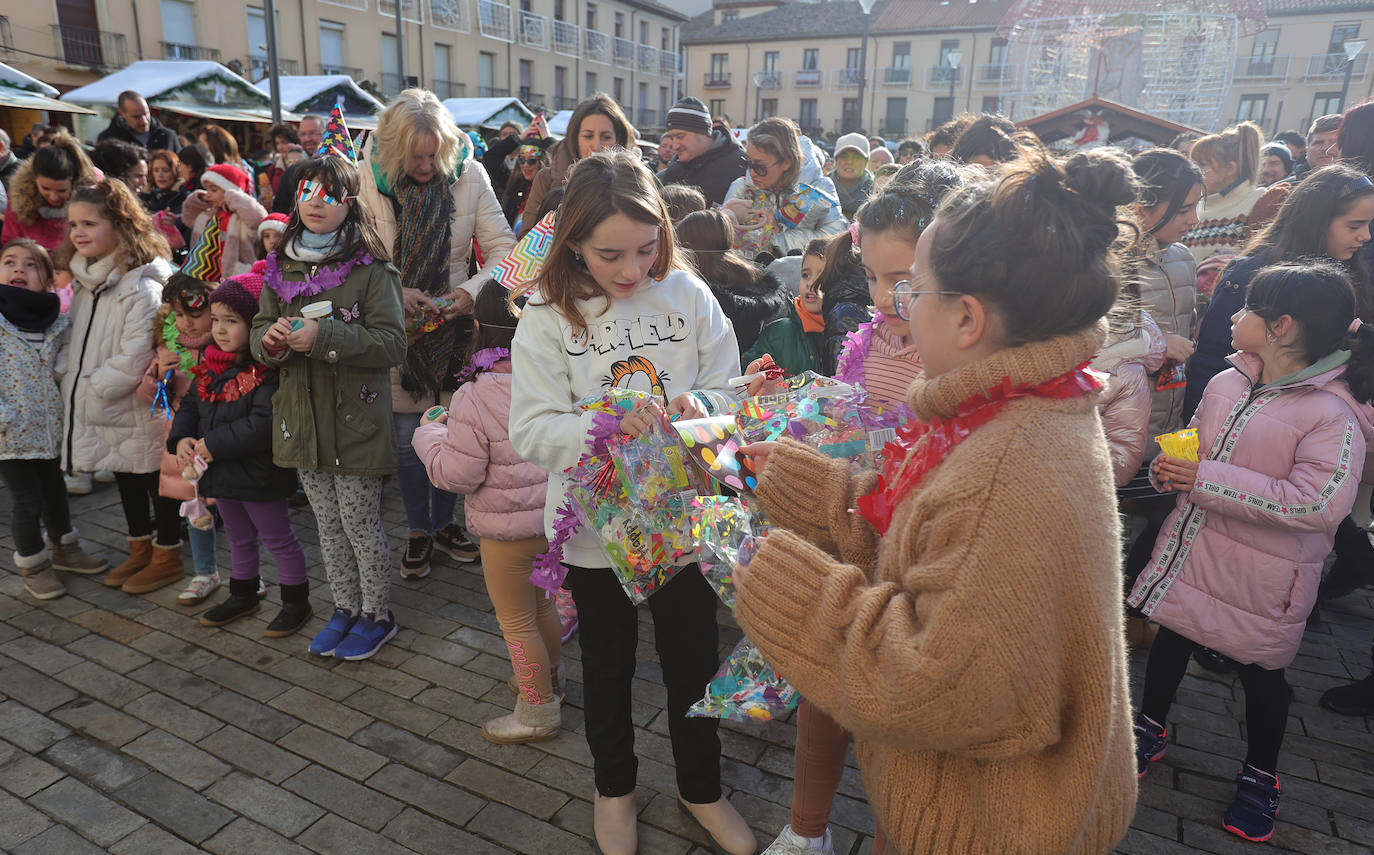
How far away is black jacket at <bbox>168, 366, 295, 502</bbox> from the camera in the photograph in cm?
353

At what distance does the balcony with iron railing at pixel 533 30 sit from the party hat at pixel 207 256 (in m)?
38.3

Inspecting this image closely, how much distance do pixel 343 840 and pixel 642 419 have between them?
5.68 ft

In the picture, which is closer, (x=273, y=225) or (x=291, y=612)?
(x=291, y=612)

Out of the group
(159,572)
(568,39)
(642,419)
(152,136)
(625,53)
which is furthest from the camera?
(625,53)

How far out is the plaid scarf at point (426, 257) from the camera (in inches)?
159

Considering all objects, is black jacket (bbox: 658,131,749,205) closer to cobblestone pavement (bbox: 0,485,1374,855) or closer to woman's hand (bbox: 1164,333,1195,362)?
woman's hand (bbox: 1164,333,1195,362)

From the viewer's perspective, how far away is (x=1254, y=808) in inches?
105

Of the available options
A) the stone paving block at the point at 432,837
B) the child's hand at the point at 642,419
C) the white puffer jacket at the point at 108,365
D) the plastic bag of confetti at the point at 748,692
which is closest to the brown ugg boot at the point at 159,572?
the white puffer jacket at the point at 108,365

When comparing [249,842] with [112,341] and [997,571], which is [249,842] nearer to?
[997,571]

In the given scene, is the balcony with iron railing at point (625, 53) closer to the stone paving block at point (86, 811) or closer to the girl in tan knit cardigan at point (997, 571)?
the stone paving block at point (86, 811)

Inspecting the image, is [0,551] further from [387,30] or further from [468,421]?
[387,30]

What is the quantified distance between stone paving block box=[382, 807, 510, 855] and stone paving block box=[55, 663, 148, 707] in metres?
1.45

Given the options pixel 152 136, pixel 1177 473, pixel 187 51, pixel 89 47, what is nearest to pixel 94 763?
pixel 1177 473

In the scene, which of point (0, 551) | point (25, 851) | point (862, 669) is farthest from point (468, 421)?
point (0, 551)
